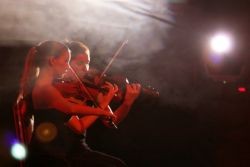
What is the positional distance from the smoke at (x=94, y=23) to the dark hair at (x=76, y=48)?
11cm

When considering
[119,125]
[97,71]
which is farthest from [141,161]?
[97,71]

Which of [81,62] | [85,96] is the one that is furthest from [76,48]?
[85,96]

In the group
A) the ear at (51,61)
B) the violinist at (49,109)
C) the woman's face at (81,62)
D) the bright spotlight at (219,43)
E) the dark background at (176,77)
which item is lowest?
the violinist at (49,109)

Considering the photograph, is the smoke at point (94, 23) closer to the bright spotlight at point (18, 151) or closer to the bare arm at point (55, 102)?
the bare arm at point (55, 102)

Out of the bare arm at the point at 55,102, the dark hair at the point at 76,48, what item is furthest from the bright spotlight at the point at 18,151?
the dark hair at the point at 76,48

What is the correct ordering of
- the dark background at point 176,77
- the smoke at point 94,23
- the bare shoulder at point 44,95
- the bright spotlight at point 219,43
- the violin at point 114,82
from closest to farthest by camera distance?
the bare shoulder at point 44,95, the violin at point 114,82, the smoke at point 94,23, the dark background at point 176,77, the bright spotlight at point 219,43

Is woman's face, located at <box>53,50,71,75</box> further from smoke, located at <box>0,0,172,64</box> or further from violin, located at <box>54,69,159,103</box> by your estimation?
smoke, located at <box>0,0,172,64</box>

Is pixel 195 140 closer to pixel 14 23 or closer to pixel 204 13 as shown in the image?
pixel 204 13

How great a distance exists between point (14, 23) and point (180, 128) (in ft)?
6.66

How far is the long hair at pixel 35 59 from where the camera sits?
118 inches

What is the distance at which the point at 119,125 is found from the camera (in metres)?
3.62

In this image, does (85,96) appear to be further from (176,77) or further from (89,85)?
(176,77)

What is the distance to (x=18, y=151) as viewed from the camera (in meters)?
2.96

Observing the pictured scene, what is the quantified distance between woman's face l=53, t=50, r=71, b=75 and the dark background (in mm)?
317
